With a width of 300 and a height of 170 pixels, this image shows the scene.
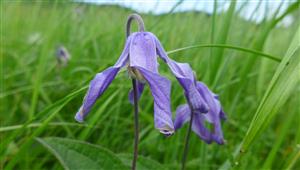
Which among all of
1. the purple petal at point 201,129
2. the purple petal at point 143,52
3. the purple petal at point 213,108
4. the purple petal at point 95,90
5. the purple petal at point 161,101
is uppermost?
the purple petal at point 143,52

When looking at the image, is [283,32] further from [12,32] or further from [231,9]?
[231,9]

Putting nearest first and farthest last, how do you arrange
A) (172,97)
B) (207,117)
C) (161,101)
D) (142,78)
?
(161,101)
(142,78)
(207,117)
(172,97)

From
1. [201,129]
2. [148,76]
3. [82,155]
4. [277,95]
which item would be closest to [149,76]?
[148,76]

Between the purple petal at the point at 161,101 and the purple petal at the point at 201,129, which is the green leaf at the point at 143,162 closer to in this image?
the purple petal at the point at 201,129

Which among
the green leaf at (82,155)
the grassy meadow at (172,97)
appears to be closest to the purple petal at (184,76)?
the grassy meadow at (172,97)

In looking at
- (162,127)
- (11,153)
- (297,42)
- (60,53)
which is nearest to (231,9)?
(297,42)

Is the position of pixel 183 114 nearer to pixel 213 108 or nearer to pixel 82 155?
pixel 213 108

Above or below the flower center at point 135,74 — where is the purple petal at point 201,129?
below

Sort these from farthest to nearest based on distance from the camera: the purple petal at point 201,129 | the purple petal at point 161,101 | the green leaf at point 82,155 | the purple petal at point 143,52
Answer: the purple petal at point 201,129 → the green leaf at point 82,155 → the purple petal at point 143,52 → the purple petal at point 161,101
